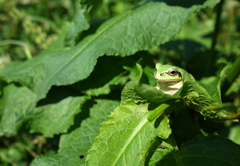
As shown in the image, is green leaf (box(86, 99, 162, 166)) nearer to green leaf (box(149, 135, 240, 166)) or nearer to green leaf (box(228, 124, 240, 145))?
green leaf (box(149, 135, 240, 166))

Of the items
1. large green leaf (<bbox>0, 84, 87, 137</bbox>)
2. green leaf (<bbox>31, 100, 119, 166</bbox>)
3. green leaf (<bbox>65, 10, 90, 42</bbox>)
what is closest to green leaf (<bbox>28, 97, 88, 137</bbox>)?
large green leaf (<bbox>0, 84, 87, 137</bbox>)

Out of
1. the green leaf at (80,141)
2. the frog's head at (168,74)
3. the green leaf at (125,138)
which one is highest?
the frog's head at (168,74)

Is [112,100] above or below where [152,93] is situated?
below

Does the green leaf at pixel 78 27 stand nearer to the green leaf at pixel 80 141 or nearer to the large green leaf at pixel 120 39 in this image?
the large green leaf at pixel 120 39

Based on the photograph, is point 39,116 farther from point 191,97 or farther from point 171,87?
point 191,97

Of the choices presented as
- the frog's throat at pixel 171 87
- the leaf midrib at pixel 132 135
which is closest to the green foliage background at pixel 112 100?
the leaf midrib at pixel 132 135

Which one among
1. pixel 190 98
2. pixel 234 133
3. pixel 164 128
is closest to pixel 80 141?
pixel 164 128
